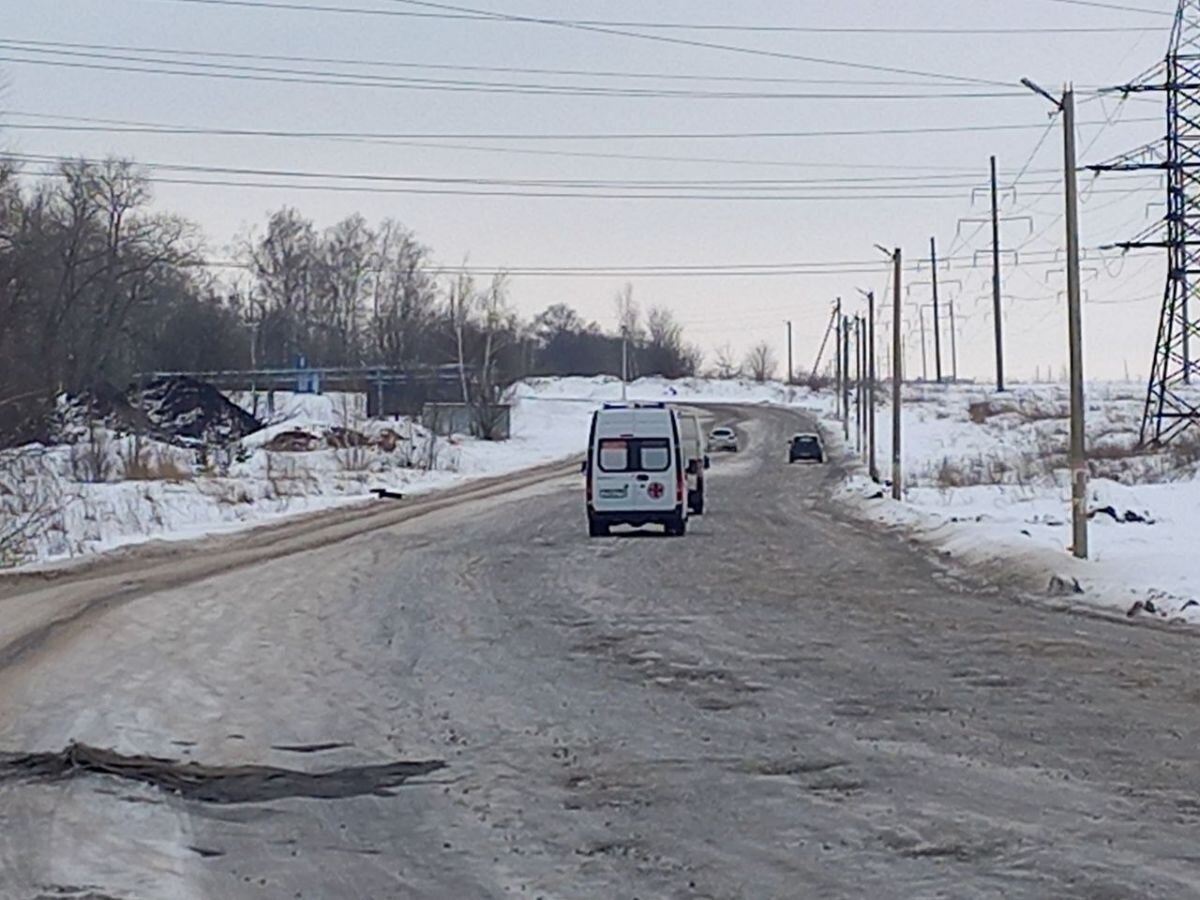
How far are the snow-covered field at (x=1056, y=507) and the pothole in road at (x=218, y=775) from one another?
1097cm

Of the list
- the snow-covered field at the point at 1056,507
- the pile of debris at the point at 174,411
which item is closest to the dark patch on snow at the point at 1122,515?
the snow-covered field at the point at 1056,507

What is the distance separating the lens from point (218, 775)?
10.5 metres

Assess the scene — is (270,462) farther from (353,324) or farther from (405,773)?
(353,324)

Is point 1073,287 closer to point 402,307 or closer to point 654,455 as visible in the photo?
point 654,455

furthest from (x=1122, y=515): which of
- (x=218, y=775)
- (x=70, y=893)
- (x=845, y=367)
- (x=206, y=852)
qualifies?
(x=845, y=367)

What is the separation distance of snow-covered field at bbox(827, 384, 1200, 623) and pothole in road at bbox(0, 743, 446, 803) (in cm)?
1097

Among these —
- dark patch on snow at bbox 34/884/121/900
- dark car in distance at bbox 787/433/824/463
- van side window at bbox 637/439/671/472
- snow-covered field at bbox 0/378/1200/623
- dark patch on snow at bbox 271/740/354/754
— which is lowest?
dark car in distance at bbox 787/433/824/463

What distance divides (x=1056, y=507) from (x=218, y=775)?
29.2 m

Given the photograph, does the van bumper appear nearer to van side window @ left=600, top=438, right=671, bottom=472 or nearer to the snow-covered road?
van side window @ left=600, top=438, right=671, bottom=472

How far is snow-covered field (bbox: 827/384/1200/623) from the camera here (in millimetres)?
22188

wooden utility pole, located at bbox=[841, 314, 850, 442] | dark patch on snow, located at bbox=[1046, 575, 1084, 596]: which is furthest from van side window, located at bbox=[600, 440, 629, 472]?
wooden utility pole, located at bbox=[841, 314, 850, 442]

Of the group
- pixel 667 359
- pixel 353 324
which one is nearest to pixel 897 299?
pixel 353 324

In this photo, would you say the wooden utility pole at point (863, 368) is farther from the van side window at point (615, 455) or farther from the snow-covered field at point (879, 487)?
the van side window at point (615, 455)

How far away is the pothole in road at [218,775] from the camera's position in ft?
32.9
